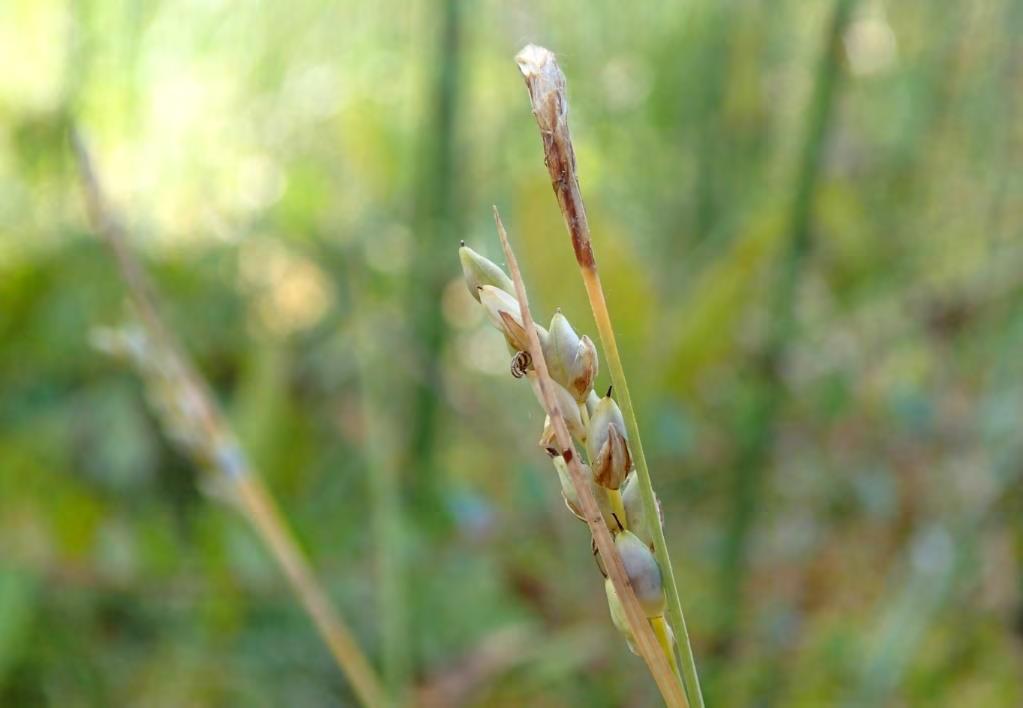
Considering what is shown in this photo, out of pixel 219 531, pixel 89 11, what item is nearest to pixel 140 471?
pixel 219 531

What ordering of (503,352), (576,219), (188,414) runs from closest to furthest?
(576,219) → (188,414) → (503,352)

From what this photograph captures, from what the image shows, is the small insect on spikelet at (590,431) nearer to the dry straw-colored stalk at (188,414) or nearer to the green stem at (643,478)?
the green stem at (643,478)

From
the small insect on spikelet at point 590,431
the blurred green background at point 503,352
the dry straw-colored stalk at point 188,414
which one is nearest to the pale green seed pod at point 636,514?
the small insect on spikelet at point 590,431

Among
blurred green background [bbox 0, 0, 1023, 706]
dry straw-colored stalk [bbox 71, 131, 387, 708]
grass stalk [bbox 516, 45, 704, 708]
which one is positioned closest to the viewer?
grass stalk [bbox 516, 45, 704, 708]

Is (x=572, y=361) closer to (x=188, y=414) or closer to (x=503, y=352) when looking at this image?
(x=188, y=414)

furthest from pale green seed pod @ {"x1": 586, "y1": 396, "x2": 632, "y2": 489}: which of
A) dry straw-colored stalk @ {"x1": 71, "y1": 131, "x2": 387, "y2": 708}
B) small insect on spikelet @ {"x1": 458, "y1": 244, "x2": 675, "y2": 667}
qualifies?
dry straw-colored stalk @ {"x1": 71, "y1": 131, "x2": 387, "y2": 708}

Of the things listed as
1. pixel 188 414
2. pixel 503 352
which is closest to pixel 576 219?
pixel 188 414

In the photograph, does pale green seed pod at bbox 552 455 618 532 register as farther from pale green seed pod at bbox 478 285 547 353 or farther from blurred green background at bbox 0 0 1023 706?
blurred green background at bbox 0 0 1023 706
